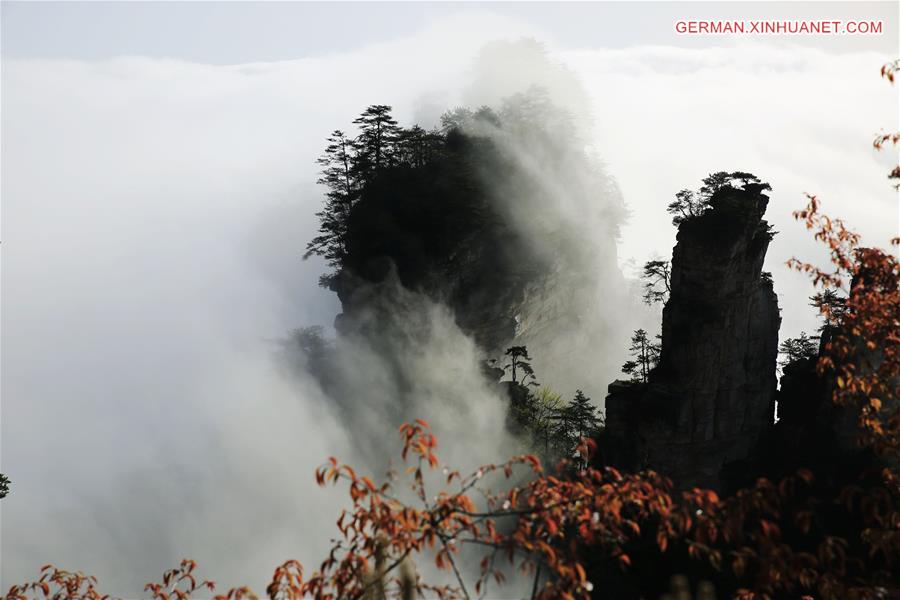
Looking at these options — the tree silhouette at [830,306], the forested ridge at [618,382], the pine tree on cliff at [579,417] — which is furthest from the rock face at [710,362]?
the tree silhouette at [830,306]

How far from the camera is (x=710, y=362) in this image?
3906 centimetres

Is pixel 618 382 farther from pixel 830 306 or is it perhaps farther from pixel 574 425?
pixel 830 306

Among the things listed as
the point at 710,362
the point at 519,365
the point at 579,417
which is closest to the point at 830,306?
the point at 710,362

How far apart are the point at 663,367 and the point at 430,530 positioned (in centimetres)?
3537

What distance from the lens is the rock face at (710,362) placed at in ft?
121

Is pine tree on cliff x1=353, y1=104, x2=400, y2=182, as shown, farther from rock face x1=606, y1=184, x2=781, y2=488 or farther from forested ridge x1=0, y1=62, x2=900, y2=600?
rock face x1=606, y1=184, x2=781, y2=488

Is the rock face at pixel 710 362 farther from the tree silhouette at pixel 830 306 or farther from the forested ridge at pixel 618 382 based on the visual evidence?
the tree silhouette at pixel 830 306

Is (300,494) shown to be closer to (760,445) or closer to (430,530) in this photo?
(760,445)

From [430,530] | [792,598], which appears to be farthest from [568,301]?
[430,530]

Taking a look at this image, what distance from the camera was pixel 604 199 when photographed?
64.3m

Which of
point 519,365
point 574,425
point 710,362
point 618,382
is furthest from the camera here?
point 519,365

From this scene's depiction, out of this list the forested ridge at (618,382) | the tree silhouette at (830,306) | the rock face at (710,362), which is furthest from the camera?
the rock face at (710,362)

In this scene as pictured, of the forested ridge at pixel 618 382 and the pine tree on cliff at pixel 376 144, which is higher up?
the pine tree on cliff at pixel 376 144

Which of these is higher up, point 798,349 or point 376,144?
point 376,144
